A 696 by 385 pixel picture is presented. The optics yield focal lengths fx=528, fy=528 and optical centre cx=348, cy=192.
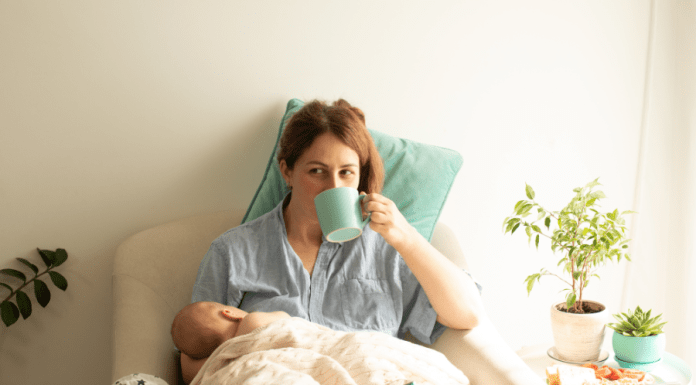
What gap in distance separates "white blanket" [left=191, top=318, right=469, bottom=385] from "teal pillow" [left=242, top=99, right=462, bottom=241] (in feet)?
1.62

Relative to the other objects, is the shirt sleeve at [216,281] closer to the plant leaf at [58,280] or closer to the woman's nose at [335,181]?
the woman's nose at [335,181]

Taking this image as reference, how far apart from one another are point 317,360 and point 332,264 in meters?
0.43

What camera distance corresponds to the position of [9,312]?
1.50 m

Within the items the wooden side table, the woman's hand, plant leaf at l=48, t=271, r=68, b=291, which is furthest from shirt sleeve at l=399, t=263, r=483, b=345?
plant leaf at l=48, t=271, r=68, b=291

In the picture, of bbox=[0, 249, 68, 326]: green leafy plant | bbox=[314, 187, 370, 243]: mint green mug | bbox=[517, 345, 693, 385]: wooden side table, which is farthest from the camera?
bbox=[0, 249, 68, 326]: green leafy plant

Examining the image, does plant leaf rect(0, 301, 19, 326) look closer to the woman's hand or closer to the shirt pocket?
the shirt pocket

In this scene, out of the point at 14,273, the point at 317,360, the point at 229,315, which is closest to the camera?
the point at 317,360

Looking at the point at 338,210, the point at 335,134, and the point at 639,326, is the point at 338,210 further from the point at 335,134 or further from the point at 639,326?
the point at 639,326

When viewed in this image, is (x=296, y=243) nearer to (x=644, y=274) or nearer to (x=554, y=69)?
(x=554, y=69)

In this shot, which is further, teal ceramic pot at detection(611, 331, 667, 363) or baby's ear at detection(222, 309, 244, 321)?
teal ceramic pot at detection(611, 331, 667, 363)

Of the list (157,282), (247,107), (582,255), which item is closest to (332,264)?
(157,282)

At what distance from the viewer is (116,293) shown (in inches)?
53.8

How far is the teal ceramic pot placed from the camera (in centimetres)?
140

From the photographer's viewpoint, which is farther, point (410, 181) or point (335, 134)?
point (410, 181)
